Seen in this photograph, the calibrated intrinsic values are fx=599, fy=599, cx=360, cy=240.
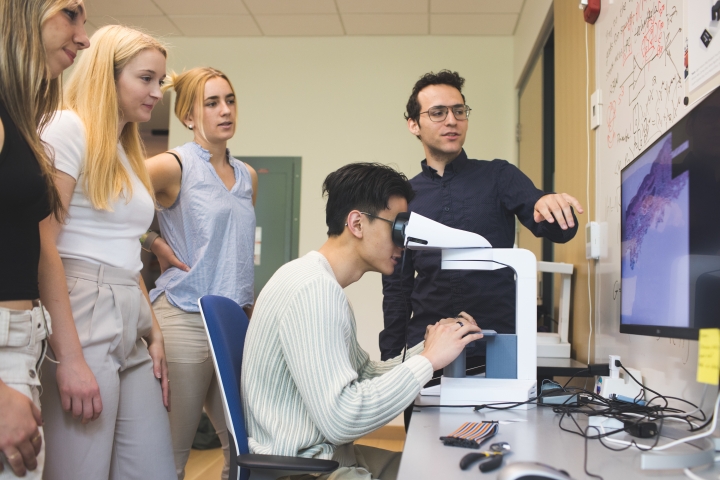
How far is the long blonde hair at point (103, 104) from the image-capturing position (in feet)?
4.21

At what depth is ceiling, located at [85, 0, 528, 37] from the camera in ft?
12.3

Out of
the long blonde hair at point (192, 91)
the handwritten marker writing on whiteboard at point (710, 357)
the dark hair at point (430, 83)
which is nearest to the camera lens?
the handwritten marker writing on whiteboard at point (710, 357)

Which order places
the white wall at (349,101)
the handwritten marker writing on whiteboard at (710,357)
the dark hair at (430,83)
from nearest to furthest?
the handwritten marker writing on whiteboard at (710,357) → the dark hair at (430,83) → the white wall at (349,101)

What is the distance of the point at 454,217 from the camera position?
6.21ft

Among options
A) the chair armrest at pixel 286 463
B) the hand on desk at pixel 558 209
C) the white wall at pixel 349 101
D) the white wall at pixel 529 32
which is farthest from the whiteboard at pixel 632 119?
the white wall at pixel 349 101

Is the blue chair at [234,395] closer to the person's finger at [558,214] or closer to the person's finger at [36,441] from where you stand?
the person's finger at [36,441]

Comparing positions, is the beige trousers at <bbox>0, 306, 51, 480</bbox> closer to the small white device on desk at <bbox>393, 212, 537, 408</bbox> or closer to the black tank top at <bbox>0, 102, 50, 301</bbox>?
the black tank top at <bbox>0, 102, 50, 301</bbox>

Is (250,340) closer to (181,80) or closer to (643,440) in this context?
(643,440)

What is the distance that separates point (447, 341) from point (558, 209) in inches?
20.2

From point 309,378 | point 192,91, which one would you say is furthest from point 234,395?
point 192,91

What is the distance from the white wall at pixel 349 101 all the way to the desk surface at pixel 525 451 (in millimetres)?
2848

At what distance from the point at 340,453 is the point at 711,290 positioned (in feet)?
2.39

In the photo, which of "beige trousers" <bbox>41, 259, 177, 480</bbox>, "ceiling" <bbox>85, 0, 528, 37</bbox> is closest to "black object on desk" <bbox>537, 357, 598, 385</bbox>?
"beige trousers" <bbox>41, 259, 177, 480</bbox>

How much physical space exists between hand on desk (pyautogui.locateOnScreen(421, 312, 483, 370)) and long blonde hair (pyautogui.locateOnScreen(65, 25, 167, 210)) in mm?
745
